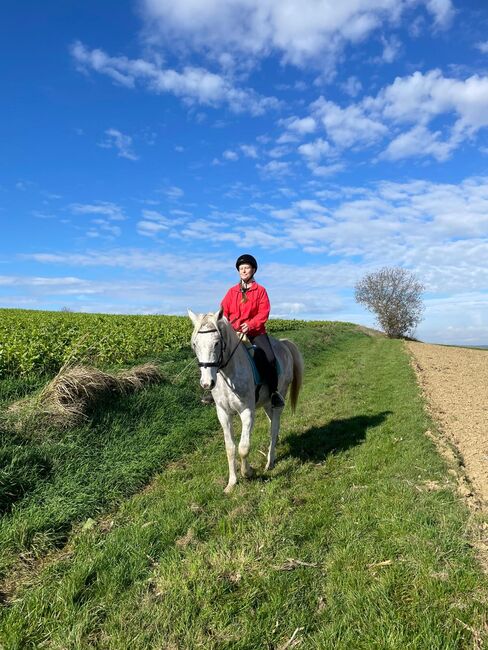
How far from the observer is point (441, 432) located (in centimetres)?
1018

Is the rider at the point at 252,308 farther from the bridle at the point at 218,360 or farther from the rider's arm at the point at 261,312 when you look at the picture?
the bridle at the point at 218,360

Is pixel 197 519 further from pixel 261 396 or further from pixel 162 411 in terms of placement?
pixel 162 411

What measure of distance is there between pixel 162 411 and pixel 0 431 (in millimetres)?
4022

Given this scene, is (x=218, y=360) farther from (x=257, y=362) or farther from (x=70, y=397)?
(x=70, y=397)

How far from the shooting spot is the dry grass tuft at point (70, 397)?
805 cm

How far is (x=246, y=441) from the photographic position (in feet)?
22.4

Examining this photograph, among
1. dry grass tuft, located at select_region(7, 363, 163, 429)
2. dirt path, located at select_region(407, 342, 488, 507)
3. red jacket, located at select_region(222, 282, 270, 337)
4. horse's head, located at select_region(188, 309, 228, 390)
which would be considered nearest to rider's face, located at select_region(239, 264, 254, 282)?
red jacket, located at select_region(222, 282, 270, 337)

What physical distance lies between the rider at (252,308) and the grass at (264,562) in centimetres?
176

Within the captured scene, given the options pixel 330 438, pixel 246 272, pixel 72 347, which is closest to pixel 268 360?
pixel 246 272

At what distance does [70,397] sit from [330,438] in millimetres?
5905

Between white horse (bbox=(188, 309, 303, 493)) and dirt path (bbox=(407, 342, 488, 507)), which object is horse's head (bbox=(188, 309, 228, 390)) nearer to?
white horse (bbox=(188, 309, 303, 493))

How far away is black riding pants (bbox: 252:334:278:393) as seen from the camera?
8031 mm

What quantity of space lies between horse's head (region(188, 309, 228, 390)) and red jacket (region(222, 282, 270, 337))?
1597 mm

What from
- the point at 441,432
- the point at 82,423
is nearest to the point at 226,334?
the point at 82,423
